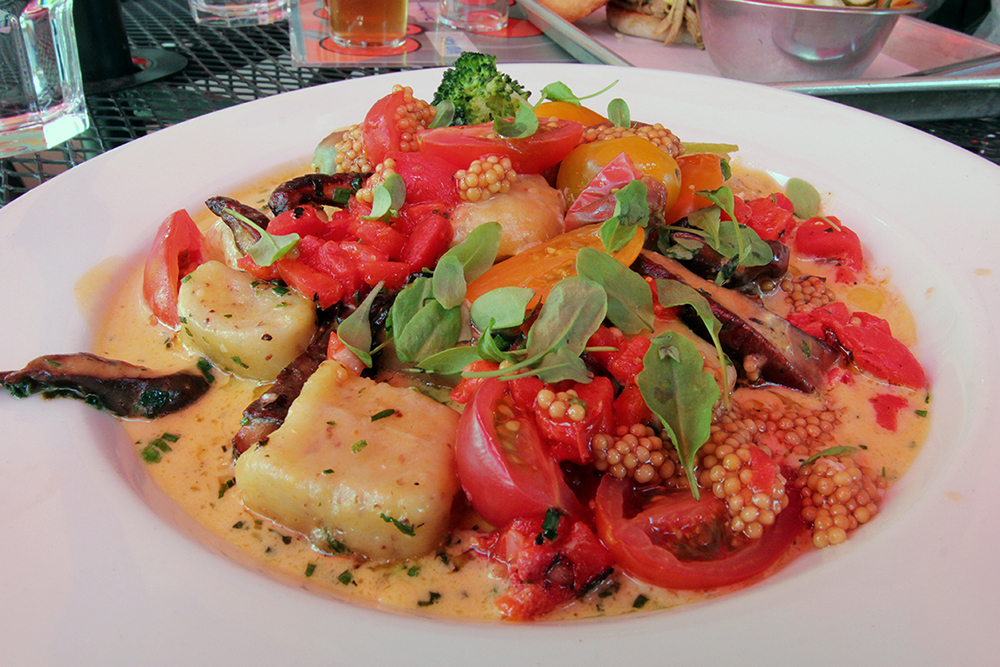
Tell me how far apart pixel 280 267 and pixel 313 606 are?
3.95 ft

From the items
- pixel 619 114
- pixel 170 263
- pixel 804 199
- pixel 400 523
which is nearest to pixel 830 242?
pixel 804 199

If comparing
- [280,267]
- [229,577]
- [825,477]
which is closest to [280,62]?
[280,267]

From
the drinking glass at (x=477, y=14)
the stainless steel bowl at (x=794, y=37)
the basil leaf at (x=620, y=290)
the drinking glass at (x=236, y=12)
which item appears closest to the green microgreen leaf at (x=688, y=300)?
the basil leaf at (x=620, y=290)

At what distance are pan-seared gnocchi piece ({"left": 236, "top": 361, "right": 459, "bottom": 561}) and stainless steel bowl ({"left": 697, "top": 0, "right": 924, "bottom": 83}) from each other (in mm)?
3622

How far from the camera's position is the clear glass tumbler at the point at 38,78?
9.82 feet

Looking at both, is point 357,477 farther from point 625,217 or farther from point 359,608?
point 625,217

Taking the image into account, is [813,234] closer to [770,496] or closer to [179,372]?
[770,496]

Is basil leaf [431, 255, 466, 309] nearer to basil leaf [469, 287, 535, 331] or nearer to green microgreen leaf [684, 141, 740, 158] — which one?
basil leaf [469, 287, 535, 331]

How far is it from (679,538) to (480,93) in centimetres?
189

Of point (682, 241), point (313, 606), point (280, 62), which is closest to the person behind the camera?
point (313, 606)

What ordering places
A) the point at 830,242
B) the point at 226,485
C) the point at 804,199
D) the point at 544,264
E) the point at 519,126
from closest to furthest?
the point at 226,485 → the point at 544,264 → the point at 519,126 → the point at 830,242 → the point at 804,199

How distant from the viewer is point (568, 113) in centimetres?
286

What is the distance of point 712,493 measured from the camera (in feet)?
5.61

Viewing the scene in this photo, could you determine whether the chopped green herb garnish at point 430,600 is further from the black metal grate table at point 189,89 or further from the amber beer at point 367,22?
the amber beer at point 367,22
